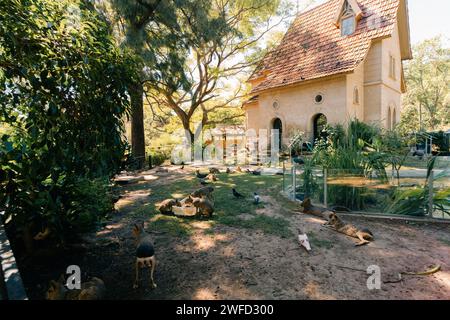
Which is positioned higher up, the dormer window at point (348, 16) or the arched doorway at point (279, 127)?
the dormer window at point (348, 16)

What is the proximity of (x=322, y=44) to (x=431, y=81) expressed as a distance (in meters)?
36.4

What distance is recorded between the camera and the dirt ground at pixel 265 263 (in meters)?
3.32

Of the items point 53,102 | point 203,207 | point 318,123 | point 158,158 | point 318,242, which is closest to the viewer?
point 53,102

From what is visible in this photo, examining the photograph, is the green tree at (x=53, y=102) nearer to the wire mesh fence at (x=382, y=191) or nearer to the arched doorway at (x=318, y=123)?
the wire mesh fence at (x=382, y=191)

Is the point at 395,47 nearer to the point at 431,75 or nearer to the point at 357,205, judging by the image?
the point at 357,205

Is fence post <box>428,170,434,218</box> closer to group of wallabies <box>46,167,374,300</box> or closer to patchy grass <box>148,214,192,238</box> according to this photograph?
group of wallabies <box>46,167,374,300</box>

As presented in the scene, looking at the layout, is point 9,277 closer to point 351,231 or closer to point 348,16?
point 351,231

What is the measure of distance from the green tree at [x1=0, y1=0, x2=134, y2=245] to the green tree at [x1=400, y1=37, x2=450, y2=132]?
4780 cm

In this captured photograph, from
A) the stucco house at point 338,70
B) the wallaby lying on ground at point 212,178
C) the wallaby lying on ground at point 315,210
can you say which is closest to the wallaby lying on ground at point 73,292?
the wallaby lying on ground at point 315,210

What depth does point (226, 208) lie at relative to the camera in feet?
22.9

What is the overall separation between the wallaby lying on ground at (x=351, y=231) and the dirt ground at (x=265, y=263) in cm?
14

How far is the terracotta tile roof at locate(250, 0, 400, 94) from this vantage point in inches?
632

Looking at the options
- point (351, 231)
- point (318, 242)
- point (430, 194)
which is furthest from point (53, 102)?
point (430, 194)

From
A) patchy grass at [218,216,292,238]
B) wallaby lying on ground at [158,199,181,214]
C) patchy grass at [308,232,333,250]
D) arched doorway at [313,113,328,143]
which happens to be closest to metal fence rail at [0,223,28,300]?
wallaby lying on ground at [158,199,181,214]
